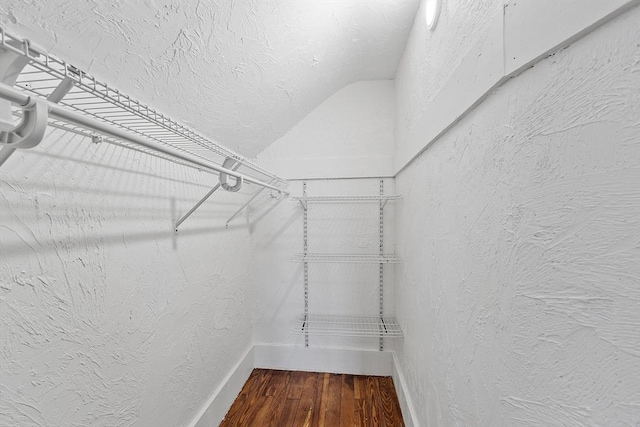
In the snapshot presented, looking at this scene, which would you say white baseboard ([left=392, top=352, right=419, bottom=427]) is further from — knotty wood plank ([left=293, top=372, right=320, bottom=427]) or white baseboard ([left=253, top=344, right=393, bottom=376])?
knotty wood plank ([left=293, top=372, right=320, bottom=427])

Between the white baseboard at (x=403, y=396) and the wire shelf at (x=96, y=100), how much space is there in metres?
1.36

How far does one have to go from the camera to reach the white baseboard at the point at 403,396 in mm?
1273

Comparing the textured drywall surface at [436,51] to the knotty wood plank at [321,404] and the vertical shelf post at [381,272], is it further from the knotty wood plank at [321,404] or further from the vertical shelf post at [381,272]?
the knotty wood plank at [321,404]

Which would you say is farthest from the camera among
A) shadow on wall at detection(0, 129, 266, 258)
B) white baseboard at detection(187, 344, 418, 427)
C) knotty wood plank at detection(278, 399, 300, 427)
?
white baseboard at detection(187, 344, 418, 427)

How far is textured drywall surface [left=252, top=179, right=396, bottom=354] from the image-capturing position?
1.87 metres

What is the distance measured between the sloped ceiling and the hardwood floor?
59.0 inches

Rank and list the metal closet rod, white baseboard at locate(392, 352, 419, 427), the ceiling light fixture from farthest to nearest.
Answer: white baseboard at locate(392, 352, 419, 427), the ceiling light fixture, the metal closet rod

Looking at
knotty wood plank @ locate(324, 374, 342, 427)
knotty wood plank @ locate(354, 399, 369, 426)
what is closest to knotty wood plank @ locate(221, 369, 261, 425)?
knotty wood plank @ locate(324, 374, 342, 427)

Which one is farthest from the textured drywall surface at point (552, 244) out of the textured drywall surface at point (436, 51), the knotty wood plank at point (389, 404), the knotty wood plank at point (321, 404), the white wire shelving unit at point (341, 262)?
the white wire shelving unit at point (341, 262)

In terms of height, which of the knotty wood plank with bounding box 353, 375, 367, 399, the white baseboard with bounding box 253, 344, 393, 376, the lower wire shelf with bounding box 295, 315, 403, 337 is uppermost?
the lower wire shelf with bounding box 295, 315, 403, 337

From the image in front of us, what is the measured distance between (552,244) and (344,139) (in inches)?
61.7

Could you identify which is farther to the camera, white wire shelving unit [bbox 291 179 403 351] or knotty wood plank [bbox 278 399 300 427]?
white wire shelving unit [bbox 291 179 403 351]

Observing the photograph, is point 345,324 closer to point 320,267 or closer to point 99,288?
point 320,267

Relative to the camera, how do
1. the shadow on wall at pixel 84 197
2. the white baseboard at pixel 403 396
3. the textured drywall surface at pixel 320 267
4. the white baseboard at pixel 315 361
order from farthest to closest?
1. the textured drywall surface at pixel 320 267
2. the white baseboard at pixel 315 361
3. the white baseboard at pixel 403 396
4. the shadow on wall at pixel 84 197
